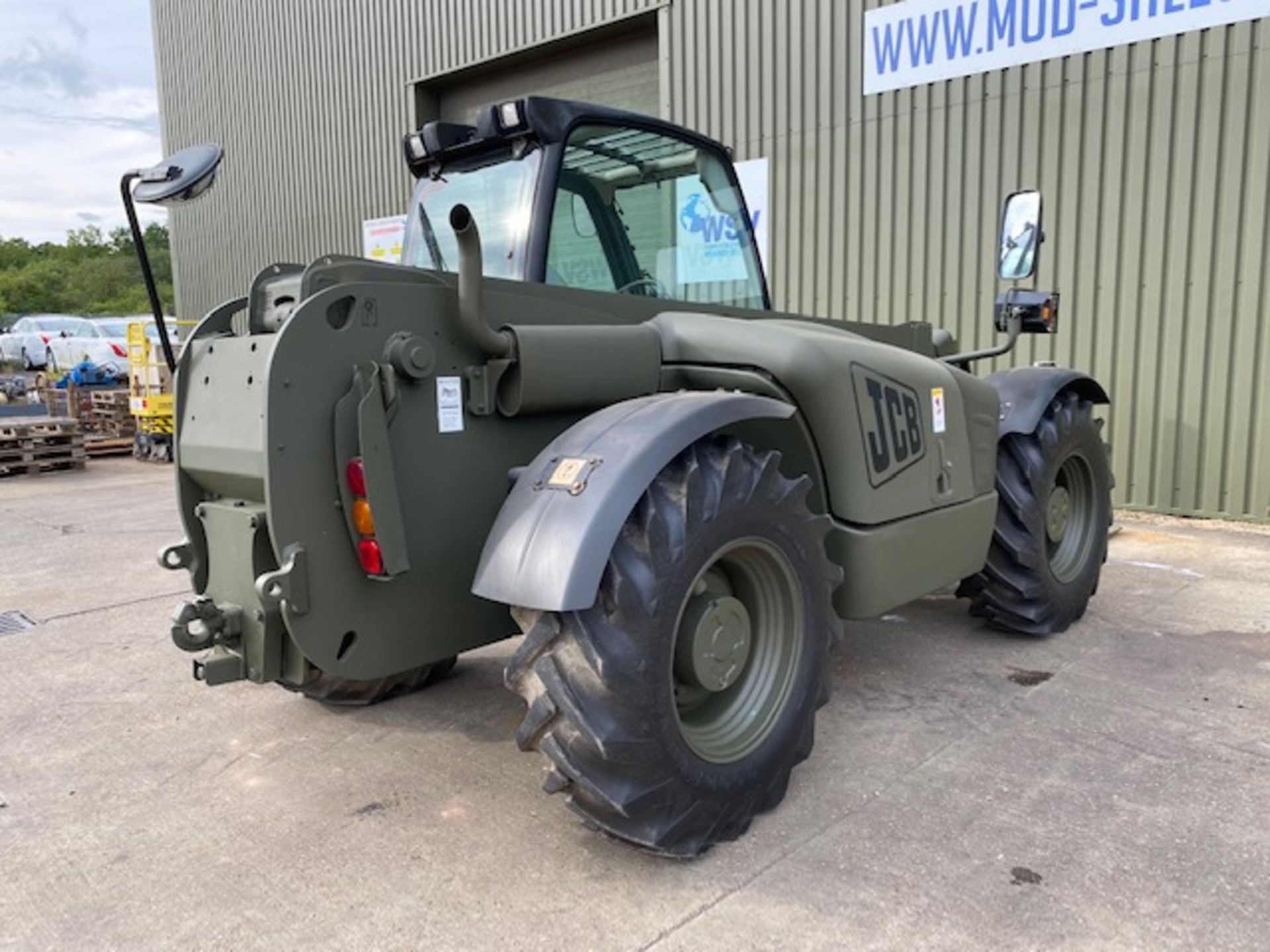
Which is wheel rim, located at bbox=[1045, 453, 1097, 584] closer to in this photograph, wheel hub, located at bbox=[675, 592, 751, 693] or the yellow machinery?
wheel hub, located at bbox=[675, 592, 751, 693]

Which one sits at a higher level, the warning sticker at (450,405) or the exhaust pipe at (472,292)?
the exhaust pipe at (472,292)

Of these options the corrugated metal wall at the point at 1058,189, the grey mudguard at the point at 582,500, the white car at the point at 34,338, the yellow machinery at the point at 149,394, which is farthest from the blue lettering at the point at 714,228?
the white car at the point at 34,338

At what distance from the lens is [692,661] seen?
275cm

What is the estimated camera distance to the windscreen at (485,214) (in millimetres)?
3254

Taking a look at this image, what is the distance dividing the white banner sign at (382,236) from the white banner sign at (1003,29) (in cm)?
686

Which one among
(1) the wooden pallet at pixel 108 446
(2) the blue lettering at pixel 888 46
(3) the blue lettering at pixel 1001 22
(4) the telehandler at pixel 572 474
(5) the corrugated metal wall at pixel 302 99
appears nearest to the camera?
(4) the telehandler at pixel 572 474

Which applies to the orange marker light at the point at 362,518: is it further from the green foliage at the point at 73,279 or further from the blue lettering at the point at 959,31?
the green foliage at the point at 73,279

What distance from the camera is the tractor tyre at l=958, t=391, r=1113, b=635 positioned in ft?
14.4

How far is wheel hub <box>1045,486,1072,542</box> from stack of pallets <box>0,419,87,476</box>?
38.0 ft

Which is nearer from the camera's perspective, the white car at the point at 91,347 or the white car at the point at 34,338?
the white car at the point at 91,347

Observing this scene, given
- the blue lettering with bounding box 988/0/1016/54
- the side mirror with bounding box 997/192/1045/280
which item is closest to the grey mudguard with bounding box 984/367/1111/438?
the side mirror with bounding box 997/192/1045/280

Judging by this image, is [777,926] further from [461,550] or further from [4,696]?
[4,696]

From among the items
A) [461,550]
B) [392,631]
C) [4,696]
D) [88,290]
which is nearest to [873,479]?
[461,550]

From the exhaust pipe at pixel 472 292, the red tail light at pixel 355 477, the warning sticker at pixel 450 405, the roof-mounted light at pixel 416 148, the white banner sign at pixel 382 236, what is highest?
the white banner sign at pixel 382 236
